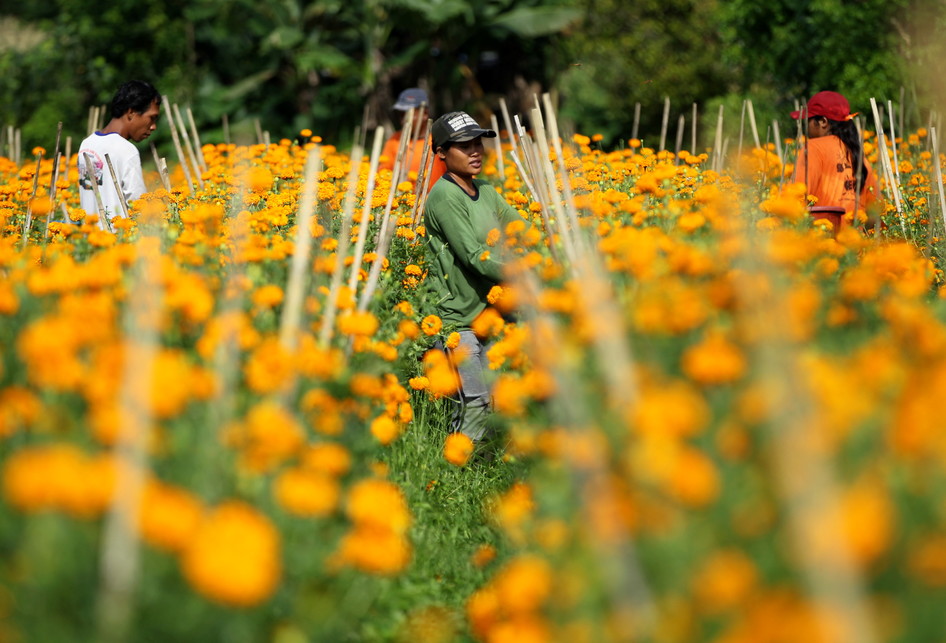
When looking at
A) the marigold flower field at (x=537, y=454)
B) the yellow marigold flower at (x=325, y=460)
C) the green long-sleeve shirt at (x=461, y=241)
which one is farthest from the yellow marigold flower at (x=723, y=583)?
the green long-sleeve shirt at (x=461, y=241)

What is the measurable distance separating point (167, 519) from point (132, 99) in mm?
4126

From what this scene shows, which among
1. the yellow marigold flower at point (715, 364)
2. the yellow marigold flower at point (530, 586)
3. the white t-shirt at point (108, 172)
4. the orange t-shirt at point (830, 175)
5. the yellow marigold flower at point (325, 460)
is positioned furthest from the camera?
the orange t-shirt at point (830, 175)

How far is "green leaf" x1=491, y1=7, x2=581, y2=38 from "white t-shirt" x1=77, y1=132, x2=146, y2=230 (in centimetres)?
1260

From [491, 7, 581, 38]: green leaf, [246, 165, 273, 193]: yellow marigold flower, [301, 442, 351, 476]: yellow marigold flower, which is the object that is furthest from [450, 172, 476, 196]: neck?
[491, 7, 581, 38]: green leaf

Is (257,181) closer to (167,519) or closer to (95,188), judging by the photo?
(95,188)

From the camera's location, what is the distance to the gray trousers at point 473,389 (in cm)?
530

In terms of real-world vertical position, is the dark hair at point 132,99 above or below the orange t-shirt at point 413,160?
above

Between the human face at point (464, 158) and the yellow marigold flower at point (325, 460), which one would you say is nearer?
Result: the yellow marigold flower at point (325, 460)

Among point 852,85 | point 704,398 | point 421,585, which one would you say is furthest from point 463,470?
point 852,85

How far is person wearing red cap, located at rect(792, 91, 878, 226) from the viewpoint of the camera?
6.57 metres

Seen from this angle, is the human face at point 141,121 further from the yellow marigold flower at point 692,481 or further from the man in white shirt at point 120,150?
the yellow marigold flower at point 692,481

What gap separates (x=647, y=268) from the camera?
2.97 metres

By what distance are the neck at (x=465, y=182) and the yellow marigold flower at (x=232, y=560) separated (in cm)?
342

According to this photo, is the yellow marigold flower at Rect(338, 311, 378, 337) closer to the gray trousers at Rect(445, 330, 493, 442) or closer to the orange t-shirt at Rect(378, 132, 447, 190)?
the gray trousers at Rect(445, 330, 493, 442)
